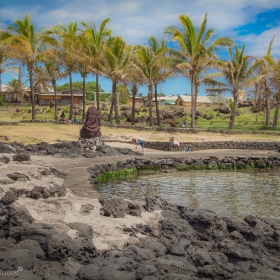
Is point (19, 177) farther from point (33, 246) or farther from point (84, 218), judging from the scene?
point (33, 246)

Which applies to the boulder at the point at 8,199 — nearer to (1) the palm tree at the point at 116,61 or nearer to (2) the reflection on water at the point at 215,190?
(2) the reflection on water at the point at 215,190

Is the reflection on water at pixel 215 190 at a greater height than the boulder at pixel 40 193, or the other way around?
the boulder at pixel 40 193

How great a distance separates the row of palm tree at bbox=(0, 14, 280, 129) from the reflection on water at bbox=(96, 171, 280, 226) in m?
15.9

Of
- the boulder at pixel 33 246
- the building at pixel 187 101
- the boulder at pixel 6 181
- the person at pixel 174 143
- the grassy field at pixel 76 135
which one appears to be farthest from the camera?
the building at pixel 187 101

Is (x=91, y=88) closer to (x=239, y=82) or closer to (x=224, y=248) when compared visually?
(x=239, y=82)

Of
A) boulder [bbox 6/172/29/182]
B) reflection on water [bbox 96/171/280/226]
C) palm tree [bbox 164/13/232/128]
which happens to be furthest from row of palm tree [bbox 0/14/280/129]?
boulder [bbox 6/172/29/182]

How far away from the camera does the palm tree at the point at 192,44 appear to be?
31.7m

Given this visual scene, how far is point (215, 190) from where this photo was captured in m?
14.1

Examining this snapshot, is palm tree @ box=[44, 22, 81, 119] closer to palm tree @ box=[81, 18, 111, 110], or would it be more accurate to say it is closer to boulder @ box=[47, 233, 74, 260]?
palm tree @ box=[81, 18, 111, 110]

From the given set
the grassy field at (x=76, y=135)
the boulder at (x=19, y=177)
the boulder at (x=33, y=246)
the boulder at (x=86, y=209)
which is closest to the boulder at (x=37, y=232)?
the boulder at (x=33, y=246)

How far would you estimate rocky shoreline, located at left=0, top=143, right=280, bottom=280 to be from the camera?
5570 millimetres

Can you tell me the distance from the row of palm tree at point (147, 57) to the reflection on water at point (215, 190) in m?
15.9

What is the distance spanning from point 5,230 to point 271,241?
5.00 m

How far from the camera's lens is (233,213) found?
10.5 metres
